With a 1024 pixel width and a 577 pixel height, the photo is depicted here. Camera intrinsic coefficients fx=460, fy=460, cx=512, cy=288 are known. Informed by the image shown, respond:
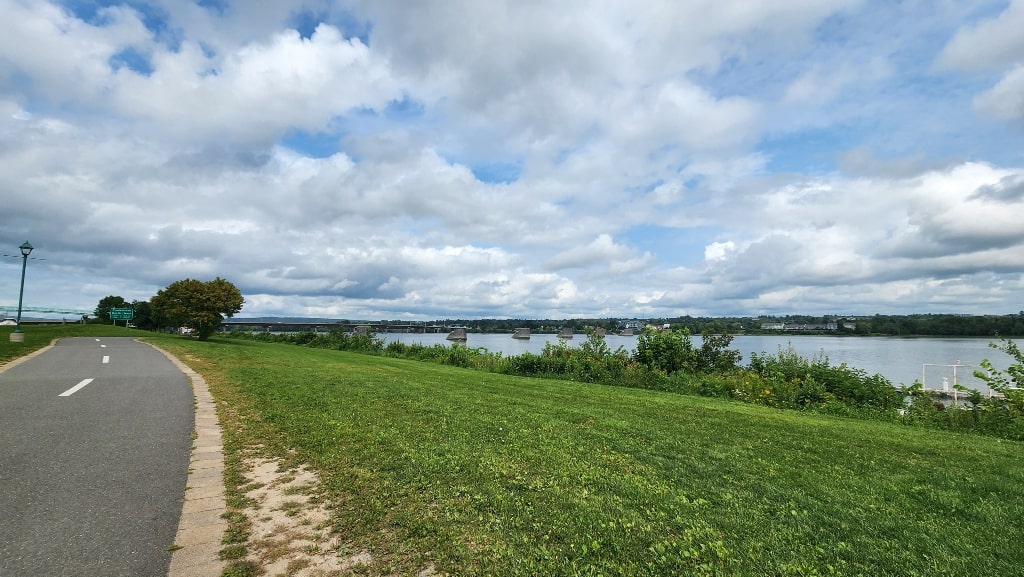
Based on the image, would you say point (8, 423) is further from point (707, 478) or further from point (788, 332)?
point (788, 332)

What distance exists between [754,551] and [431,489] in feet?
8.86

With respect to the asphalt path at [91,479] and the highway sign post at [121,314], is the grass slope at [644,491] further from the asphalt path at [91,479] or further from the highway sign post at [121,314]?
the highway sign post at [121,314]

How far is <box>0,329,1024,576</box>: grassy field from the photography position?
128 inches

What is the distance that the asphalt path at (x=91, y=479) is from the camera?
319cm

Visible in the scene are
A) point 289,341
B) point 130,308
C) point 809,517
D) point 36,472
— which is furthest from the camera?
point 130,308

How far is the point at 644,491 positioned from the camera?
4.47 meters

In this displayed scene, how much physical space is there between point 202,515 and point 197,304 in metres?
33.8

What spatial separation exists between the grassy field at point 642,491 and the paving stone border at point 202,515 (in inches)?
17.7

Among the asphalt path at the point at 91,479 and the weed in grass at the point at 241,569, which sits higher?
the asphalt path at the point at 91,479

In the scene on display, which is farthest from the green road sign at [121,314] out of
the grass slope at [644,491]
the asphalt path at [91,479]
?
the grass slope at [644,491]

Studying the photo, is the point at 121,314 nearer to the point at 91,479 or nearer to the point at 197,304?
the point at 197,304

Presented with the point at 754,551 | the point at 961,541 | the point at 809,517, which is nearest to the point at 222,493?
the point at 754,551

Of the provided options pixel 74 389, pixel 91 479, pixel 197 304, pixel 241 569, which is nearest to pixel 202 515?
pixel 241 569

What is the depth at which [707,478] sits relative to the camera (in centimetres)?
497
